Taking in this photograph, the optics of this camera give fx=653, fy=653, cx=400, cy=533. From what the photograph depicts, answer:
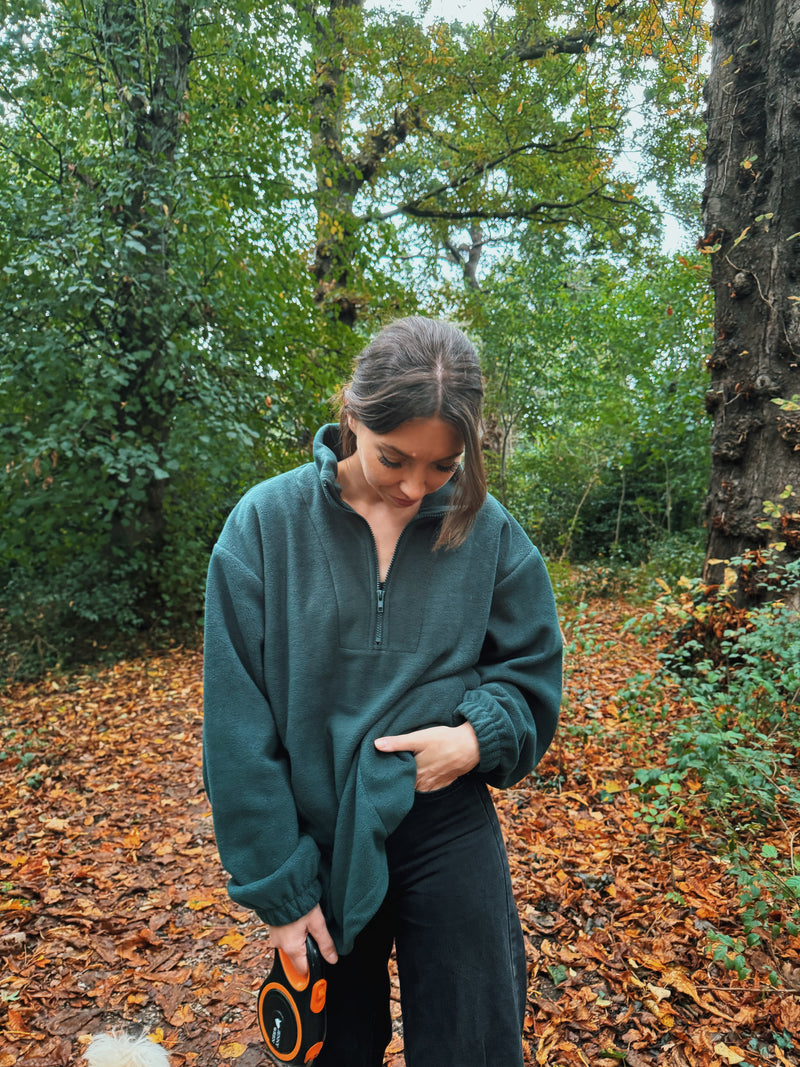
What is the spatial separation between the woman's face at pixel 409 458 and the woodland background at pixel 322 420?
209cm

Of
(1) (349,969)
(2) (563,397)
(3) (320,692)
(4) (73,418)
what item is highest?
(2) (563,397)

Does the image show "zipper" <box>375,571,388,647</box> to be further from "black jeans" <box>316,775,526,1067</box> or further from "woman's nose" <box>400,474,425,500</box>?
"black jeans" <box>316,775,526,1067</box>

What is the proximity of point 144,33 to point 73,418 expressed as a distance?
3.18 meters

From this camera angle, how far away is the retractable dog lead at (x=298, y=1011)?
1.27 meters

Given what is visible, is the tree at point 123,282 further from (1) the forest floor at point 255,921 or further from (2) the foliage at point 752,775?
(2) the foliage at point 752,775

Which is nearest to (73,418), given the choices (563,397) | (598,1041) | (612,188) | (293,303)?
(293,303)

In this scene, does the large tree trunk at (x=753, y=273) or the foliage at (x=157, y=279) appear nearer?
the large tree trunk at (x=753, y=273)

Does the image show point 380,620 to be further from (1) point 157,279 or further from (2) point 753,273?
(1) point 157,279

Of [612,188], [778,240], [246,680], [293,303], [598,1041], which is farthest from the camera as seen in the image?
[612,188]

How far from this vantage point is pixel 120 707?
5.48 metres

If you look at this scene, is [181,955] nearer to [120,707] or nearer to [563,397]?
[120,707]

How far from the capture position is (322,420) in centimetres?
679

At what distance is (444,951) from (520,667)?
1.87 ft

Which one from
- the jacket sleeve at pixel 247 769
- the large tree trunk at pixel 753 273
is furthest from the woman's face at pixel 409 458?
the large tree trunk at pixel 753 273
